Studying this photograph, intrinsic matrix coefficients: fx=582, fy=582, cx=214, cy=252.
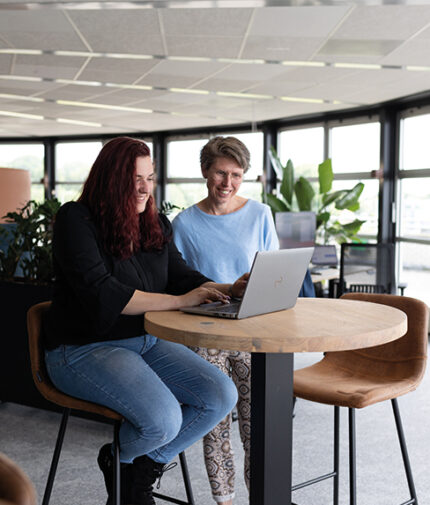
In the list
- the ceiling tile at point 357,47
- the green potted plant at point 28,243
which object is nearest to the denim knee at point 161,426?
the green potted plant at point 28,243

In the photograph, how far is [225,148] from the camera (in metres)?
2.35

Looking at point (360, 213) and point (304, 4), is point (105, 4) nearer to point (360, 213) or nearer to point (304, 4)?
point (304, 4)

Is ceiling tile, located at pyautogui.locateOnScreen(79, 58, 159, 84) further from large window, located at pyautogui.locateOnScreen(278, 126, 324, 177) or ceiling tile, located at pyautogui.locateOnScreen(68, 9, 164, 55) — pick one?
large window, located at pyautogui.locateOnScreen(278, 126, 324, 177)

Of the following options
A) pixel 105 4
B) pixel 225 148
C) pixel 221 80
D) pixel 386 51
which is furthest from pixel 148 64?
pixel 225 148

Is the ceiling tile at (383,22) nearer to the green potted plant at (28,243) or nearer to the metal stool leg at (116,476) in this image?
the green potted plant at (28,243)

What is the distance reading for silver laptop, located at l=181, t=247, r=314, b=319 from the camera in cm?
154

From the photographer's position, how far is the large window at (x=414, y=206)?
6688 mm

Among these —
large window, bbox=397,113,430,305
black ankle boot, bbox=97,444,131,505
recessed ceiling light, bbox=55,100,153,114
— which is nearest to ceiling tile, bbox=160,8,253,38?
black ankle boot, bbox=97,444,131,505

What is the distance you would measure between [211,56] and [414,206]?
326 centimetres

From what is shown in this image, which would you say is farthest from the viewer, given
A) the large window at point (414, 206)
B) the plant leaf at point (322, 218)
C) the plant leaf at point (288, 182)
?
the plant leaf at point (288, 182)

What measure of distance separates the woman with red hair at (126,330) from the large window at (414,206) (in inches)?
209

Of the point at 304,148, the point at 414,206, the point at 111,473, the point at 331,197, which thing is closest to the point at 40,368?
the point at 111,473

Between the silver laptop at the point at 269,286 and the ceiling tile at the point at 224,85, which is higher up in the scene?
the ceiling tile at the point at 224,85

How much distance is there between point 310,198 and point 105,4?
4.02 metres
